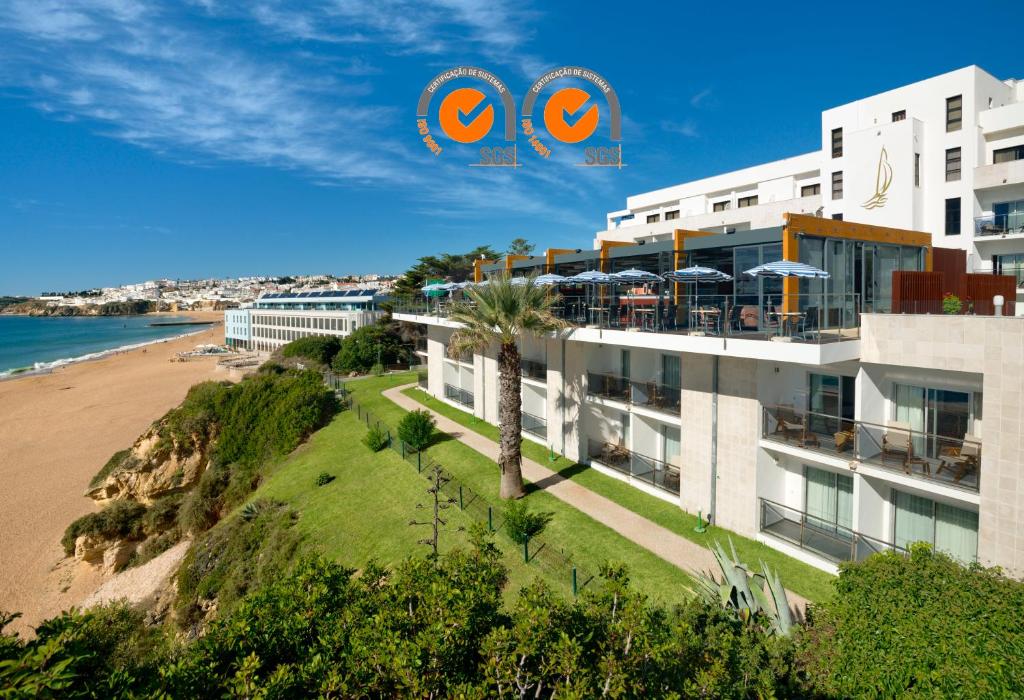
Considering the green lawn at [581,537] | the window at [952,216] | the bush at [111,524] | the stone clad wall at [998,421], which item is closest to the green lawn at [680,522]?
the green lawn at [581,537]

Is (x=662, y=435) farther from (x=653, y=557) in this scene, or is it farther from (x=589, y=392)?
(x=653, y=557)

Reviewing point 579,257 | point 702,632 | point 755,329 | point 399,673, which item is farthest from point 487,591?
point 579,257

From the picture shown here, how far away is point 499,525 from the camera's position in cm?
1786

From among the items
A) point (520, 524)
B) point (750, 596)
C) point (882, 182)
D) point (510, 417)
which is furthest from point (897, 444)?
point (882, 182)

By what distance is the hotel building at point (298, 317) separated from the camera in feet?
209

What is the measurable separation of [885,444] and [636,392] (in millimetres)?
8566

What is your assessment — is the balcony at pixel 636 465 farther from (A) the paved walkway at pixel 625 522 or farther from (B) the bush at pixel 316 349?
(B) the bush at pixel 316 349

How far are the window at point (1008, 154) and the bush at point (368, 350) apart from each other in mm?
45914

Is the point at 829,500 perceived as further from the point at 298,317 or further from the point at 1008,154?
the point at 298,317

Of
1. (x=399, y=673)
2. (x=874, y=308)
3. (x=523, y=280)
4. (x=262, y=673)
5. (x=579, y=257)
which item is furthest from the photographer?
(x=579, y=257)

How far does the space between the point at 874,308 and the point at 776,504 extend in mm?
8855

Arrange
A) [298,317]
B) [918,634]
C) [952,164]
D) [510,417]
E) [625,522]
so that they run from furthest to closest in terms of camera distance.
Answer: [298,317], [952,164], [510,417], [625,522], [918,634]

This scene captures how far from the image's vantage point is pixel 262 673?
6426 millimetres

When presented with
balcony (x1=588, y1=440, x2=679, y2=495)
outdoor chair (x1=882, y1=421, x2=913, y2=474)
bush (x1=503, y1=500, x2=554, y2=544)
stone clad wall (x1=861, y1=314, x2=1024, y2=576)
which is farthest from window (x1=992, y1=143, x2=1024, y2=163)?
bush (x1=503, y1=500, x2=554, y2=544)
